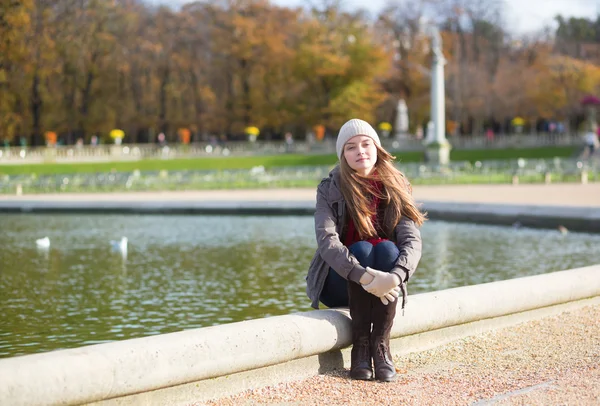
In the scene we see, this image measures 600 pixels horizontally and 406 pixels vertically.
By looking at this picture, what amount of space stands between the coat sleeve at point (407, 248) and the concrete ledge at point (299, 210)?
507 inches

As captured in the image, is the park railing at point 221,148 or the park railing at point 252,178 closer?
the park railing at point 252,178

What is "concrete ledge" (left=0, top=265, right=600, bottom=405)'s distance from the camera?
15.9ft

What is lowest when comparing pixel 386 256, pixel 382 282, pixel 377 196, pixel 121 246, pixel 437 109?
pixel 121 246

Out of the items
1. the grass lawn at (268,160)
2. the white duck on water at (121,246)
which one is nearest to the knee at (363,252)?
the white duck on water at (121,246)

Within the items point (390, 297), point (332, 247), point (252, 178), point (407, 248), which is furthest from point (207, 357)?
point (252, 178)

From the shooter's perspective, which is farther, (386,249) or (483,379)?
(386,249)

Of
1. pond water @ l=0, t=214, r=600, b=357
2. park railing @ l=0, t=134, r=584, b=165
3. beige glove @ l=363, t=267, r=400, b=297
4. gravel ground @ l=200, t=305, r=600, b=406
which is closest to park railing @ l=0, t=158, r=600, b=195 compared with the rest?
pond water @ l=0, t=214, r=600, b=357

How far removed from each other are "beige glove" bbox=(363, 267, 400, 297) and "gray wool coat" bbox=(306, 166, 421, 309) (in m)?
0.07

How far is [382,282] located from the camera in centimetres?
578

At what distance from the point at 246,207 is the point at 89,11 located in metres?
43.5

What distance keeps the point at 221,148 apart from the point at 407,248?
59.6 m

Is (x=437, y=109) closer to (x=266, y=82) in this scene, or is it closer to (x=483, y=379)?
(x=266, y=82)

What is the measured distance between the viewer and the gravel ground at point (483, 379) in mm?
5418

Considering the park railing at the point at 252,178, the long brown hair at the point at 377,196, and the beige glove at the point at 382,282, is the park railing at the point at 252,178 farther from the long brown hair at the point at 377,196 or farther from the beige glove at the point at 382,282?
the beige glove at the point at 382,282
